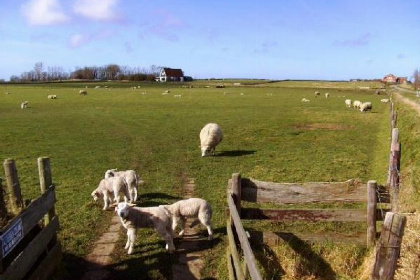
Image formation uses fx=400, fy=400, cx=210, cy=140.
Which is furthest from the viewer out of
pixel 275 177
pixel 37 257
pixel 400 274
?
pixel 275 177

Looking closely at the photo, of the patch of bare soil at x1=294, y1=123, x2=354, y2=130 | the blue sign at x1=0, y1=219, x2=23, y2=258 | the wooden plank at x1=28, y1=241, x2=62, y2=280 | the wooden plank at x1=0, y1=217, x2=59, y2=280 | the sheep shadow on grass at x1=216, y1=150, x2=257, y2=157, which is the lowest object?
the sheep shadow on grass at x1=216, y1=150, x2=257, y2=157

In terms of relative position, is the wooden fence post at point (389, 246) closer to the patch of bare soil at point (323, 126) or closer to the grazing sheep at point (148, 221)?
the grazing sheep at point (148, 221)

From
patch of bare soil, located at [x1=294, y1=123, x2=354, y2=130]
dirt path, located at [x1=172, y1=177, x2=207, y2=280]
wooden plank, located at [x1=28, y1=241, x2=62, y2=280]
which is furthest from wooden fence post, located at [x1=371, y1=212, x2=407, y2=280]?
patch of bare soil, located at [x1=294, y1=123, x2=354, y2=130]

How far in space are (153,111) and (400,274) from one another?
45743 mm

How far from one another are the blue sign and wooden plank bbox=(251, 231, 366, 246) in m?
5.27

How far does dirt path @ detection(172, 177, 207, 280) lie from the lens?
947 centimetres

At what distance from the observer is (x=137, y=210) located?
10594 mm

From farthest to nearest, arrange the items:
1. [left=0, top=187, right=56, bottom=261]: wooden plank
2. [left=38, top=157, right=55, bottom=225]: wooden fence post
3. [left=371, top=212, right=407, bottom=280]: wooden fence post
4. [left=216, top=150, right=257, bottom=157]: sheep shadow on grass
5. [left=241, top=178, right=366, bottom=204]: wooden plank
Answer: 1. [left=216, top=150, right=257, bottom=157]: sheep shadow on grass
2. [left=38, top=157, right=55, bottom=225]: wooden fence post
3. [left=241, top=178, right=366, bottom=204]: wooden plank
4. [left=0, top=187, right=56, bottom=261]: wooden plank
5. [left=371, top=212, right=407, bottom=280]: wooden fence post

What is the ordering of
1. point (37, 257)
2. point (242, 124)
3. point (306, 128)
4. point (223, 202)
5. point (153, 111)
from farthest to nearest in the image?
1. point (153, 111)
2. point (242, 124)
3. point (306, 128)
4. point (223, 202)
5. point (37, 257)

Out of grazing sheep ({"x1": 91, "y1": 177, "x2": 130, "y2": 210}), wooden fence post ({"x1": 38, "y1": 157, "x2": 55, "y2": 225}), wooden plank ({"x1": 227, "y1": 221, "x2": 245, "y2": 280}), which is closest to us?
wooden plank ({"x1": 227, "y1": 221, "x2": 245, "y2": 280})

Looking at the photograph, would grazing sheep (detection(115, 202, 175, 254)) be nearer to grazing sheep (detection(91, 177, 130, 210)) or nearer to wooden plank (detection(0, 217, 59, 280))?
wooden plank (detection(0, 217, 59, 280))

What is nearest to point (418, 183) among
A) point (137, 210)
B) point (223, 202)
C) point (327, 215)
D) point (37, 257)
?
point (327, 215)

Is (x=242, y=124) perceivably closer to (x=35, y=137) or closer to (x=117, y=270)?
(x=35, y=137)

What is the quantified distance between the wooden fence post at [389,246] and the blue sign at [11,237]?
248 inches
